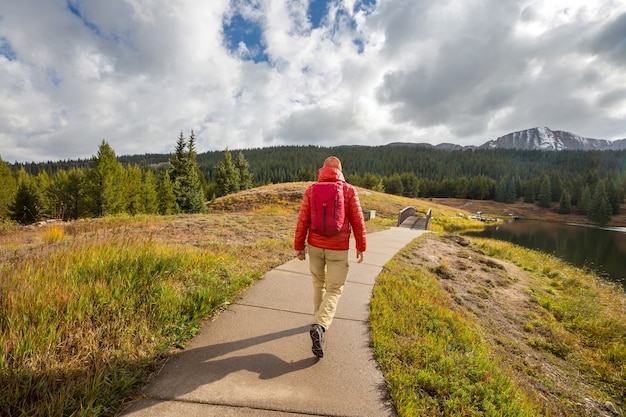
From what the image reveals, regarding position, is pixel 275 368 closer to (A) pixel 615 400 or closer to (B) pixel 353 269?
(B) pixel 353 269

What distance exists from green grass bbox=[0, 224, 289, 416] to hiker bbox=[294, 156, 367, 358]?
5.12 ft

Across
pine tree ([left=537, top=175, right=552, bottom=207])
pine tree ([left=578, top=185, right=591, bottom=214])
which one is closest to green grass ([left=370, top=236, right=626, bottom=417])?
pine tree ([left=578, top=185, right=591, bottom=214])

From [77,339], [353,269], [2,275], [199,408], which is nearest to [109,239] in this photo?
[2,275]

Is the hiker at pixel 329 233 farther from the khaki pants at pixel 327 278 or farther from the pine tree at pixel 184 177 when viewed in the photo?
the pine tree at pixel 184 177

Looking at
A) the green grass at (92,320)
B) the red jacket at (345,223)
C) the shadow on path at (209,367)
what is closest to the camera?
the green grass at (92,320)

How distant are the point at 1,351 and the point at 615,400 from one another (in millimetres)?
7715

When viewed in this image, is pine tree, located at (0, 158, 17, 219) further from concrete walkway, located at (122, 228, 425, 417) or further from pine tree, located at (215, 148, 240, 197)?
concrete walkway, located at (122, 228, 425, 417)

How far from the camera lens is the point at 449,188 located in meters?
95.4

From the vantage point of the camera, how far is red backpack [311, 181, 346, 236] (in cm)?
335

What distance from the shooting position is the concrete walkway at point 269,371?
2.33 m

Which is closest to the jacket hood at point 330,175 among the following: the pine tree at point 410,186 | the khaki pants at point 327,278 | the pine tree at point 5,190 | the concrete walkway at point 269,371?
the khaki pants at point 327,278

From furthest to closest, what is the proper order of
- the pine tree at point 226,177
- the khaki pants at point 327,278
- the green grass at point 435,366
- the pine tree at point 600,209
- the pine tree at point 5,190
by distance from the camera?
the pine tree at point 600,209
the pine tree at point 226,177
the pine tree at point 5,190
the khaki pants at point 327,278
the green grass at point 435,366

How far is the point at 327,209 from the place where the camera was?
339cm

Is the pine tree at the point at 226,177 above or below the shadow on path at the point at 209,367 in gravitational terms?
above
